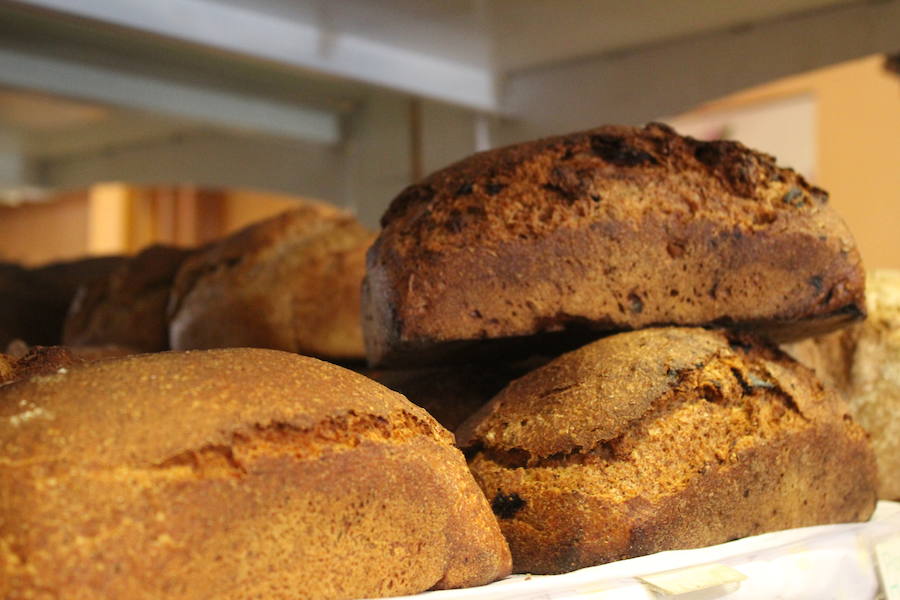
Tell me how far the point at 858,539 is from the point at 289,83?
4.89 ft

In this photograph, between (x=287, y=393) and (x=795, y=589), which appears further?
(x=795, y=589)

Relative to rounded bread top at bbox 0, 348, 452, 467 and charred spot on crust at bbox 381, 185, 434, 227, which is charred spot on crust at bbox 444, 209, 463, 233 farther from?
rounded bread top at bbox 0, 348, 452, 467

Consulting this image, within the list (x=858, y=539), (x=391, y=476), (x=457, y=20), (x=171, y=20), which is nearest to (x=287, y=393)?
→ (x=391, y=476)

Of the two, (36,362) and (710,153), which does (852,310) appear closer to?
(710,153)

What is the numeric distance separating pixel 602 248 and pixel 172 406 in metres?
0.54

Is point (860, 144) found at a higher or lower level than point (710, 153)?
higher

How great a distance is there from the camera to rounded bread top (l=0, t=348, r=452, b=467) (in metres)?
0.64

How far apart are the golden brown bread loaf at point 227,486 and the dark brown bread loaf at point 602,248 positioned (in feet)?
0.75

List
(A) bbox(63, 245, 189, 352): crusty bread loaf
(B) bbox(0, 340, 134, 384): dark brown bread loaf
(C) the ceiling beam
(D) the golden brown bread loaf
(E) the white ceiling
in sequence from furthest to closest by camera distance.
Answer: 1. (A) bbox(63, 245, 189, 352): crusty bread loaf
2. (E) the white ceiling
3. (C) the ceiling beam
4. (B) bbox(0, 340, 134, 384): dark brown bread loaf
5. (D) the golden brown bread loaf

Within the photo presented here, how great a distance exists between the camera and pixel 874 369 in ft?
4.47

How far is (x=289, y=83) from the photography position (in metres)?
2.09

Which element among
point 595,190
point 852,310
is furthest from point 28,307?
point 852,310

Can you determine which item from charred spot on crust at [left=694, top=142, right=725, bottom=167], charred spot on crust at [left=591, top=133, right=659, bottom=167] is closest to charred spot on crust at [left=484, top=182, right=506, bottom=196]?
charred spot on crust at [left=591, top=133, right=659, bottom=167]

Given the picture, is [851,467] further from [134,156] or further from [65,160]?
[65,160]
